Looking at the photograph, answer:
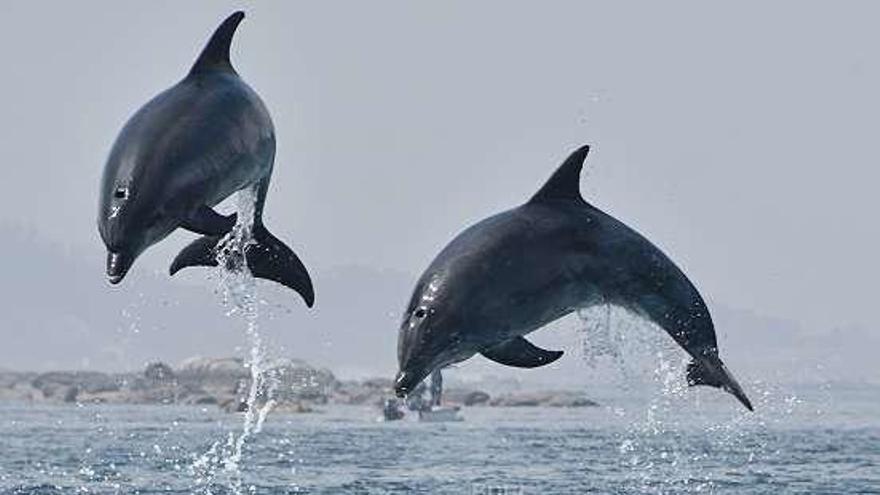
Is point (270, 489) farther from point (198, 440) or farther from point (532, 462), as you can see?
point (198, 440)

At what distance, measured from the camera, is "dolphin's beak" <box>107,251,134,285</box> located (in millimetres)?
14039

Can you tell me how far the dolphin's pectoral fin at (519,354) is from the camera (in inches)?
625

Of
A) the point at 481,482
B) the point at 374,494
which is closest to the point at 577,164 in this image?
the point at 374,494

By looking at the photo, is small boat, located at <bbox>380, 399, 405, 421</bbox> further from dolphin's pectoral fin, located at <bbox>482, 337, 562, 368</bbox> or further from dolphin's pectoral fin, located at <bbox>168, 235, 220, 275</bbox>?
dolphin's pectoral fin, located at <bbox>482, 337, 562, 368</bbox>

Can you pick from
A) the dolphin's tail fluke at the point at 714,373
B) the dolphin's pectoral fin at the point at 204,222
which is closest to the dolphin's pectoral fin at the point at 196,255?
the dolphin's pectoral fin at the point at 204,222

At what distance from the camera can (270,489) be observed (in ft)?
223

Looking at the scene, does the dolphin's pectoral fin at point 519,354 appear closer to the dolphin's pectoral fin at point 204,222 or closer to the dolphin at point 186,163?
the dolphin at point 186,163

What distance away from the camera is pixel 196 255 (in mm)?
16797

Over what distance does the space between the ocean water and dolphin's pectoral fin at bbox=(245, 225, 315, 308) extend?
17.5ft

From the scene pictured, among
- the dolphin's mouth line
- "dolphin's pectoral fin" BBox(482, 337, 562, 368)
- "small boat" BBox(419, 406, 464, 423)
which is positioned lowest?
"dolphin's pectoral fin" BBox(482, 337, 562, 368)

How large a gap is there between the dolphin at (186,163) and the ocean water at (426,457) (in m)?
6.48

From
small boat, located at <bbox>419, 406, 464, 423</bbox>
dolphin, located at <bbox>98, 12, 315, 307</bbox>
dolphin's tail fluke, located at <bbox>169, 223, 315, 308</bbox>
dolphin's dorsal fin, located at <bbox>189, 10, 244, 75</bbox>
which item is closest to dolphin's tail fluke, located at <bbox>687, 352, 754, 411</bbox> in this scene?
dolphin's tail fluke, located at <bbox>169, 223, 315, 308</bbox>

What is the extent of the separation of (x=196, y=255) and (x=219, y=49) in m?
1.61

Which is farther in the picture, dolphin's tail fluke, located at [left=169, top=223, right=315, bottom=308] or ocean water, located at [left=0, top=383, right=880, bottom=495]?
ocean water, located at [left=0, top=383, right=880, bottom=495]
